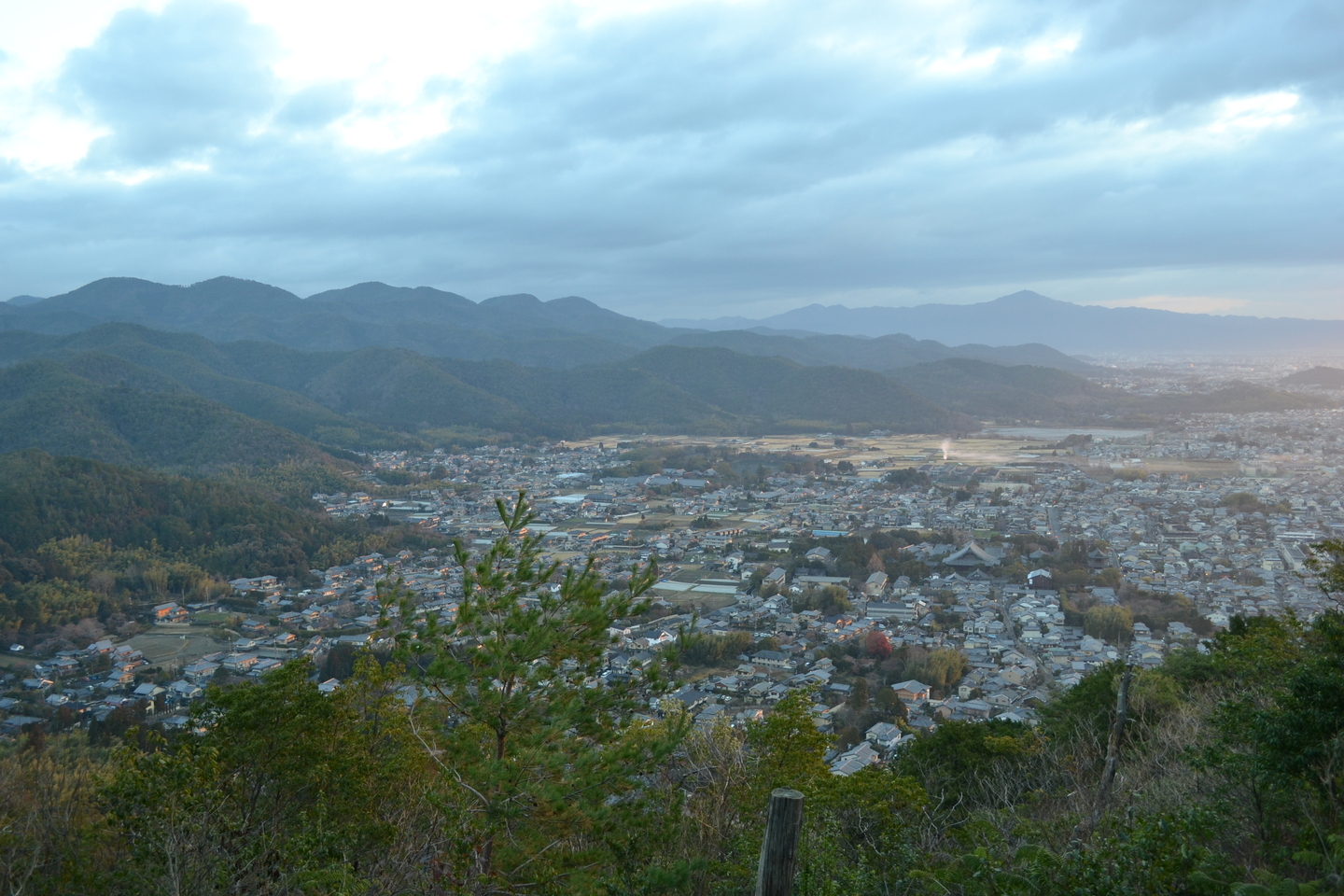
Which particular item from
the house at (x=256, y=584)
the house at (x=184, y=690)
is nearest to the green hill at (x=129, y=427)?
the house at (x=256, y=584)

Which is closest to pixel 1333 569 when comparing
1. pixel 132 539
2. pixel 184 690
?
pixel 184 690

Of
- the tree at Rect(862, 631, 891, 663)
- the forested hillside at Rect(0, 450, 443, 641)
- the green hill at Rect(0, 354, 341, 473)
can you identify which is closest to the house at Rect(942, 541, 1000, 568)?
the tree at Rect(862, 631, 891, 663)

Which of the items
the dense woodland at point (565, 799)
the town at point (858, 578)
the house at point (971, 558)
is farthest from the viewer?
the house at point (971, 558)

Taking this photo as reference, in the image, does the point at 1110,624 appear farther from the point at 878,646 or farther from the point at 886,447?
the point at 886,447

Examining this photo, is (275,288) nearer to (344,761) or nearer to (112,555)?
(112,555)

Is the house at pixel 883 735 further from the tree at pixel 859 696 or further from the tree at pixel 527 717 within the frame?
the tree at pixel 527 717

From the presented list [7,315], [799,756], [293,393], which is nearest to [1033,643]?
[799,756]

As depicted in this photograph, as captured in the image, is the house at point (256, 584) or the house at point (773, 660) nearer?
the house at point (773, 660)
